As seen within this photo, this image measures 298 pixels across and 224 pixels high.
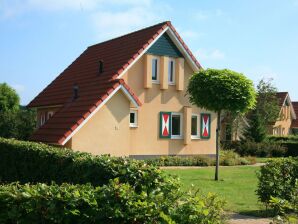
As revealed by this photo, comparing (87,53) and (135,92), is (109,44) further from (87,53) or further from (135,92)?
(135,92)

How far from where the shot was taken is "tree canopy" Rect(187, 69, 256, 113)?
16.6 meters

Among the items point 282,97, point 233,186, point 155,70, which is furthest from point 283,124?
point 233,186

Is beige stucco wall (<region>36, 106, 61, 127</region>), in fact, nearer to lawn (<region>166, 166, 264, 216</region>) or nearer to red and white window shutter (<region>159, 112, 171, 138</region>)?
red and white window shutter (<region>159, 112, 171, 138</region>)

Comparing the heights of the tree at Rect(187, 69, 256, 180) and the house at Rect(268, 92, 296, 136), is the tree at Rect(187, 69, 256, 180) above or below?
below

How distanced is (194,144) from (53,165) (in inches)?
626

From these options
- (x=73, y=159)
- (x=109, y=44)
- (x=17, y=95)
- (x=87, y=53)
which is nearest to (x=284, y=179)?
(x=73, y=159)

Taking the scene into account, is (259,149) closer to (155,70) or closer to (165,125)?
(165,125)

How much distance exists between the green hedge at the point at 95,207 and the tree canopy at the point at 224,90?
11606mm

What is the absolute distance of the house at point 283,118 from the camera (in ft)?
177

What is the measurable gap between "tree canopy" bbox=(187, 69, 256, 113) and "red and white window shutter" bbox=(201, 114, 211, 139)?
9124 millimetres

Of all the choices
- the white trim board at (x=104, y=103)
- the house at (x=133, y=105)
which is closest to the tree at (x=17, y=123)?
the house at (x=133, y=105)

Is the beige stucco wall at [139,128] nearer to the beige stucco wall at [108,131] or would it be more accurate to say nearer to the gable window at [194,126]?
the beige stucco wall at [108,131]

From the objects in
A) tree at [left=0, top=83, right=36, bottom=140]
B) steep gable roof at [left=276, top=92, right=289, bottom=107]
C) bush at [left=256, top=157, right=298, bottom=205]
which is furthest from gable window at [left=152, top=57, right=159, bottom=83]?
steep gable roof at [left=276, top=92, right=289, bottom=107]

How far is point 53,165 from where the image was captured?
10828 mm
